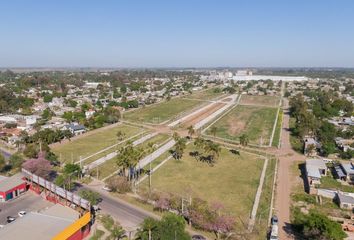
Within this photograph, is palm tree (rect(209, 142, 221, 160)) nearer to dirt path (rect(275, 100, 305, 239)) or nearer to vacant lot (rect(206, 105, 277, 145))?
dirt path (rect(275, 100, 305, 239))

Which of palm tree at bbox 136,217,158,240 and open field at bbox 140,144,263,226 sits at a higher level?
palm tree at bbox 136,217,158,240

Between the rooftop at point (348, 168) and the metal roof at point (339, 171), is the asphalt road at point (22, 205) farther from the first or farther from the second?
the rooftop at point (348, 168)

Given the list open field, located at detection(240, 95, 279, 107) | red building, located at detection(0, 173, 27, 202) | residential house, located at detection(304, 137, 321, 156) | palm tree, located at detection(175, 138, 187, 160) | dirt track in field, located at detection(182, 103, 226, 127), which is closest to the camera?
red building, located at detection(0, 173, 27, 202)

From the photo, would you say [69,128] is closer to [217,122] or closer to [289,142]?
[217,122]

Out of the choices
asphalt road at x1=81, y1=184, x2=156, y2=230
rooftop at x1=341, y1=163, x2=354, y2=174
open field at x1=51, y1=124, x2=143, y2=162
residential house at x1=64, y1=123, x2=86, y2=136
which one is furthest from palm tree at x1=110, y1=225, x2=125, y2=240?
residential house at x1=64, y1=123, x2=86, y2=136

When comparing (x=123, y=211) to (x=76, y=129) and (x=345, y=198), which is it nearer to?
(x=345, y=198)

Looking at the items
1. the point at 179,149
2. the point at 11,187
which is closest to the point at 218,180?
the point at 179,149
